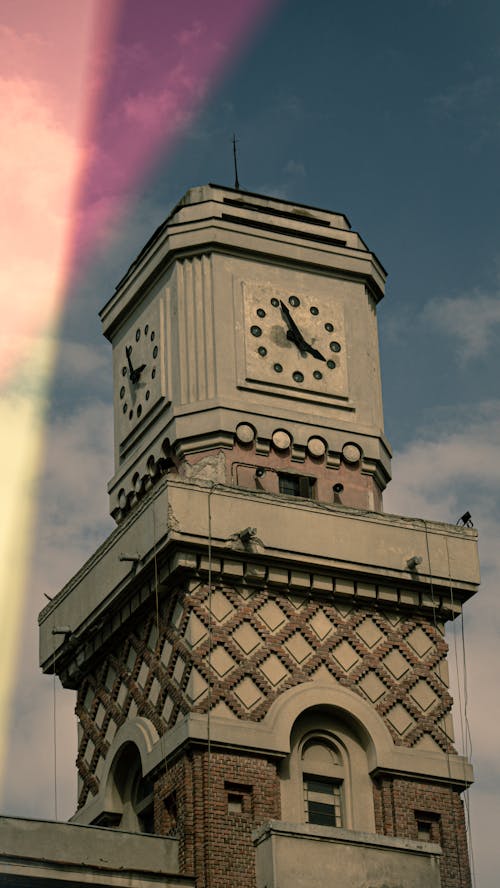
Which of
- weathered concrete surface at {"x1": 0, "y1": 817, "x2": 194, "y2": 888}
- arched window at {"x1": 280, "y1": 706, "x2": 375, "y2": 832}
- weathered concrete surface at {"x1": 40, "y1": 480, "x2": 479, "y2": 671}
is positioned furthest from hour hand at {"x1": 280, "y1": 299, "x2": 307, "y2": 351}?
weathered concrete surface at {"x1": 0, "y1": 817, "x2": 194, "y2": 888}

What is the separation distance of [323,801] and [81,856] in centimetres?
524

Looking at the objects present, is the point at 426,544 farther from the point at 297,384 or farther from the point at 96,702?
the point at 96,702

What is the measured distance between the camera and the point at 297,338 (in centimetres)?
4425

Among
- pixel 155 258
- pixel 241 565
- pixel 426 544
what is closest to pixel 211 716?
pixel 241 565

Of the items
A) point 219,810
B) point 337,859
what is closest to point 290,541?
point 219,810

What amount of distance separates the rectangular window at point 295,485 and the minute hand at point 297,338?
2976 mm

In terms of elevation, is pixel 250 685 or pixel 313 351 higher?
pixel 313 351

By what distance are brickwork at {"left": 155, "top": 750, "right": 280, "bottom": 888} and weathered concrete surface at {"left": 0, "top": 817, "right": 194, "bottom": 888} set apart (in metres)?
0.44

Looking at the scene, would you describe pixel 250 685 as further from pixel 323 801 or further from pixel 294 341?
pixel 294 341

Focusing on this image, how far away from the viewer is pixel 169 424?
142 feet

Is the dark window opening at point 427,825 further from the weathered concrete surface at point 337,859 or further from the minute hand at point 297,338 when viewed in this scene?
the minute hand at point 297,338

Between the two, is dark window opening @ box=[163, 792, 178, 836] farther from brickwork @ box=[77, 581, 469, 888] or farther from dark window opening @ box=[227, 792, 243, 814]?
dark window opening @ box=[227, 792, 243, 814]

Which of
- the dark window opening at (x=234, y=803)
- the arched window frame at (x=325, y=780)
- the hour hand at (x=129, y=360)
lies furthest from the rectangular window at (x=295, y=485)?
the dark window opening at (x=234, y=803)

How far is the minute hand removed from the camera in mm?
44250
